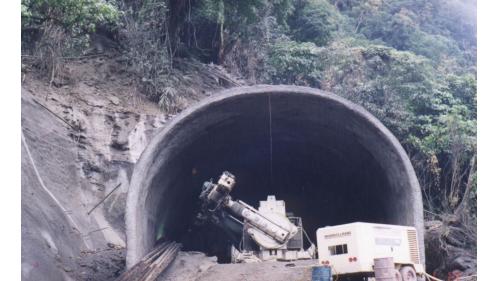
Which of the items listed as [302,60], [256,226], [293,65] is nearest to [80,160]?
[256,226]

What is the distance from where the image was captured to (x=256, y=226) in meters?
10.3

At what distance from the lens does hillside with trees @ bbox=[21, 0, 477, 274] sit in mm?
11849

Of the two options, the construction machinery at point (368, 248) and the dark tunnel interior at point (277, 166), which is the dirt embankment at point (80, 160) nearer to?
the dark tunnel interior at point (277, 166)

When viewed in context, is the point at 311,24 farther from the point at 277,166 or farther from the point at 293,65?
the point at 277,166

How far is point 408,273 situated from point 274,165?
5.33 metres

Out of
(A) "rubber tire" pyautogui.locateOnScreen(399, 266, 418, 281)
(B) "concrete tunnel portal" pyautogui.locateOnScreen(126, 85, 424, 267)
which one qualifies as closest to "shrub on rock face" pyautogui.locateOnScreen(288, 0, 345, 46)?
(B) "concrete tunnel portal" pyautogui.locateOnScreen(126, 85, 424, 267)

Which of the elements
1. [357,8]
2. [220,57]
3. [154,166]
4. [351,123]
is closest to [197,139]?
[154,166]

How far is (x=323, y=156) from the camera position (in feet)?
37.5

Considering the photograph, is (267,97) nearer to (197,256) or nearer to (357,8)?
(197,256)

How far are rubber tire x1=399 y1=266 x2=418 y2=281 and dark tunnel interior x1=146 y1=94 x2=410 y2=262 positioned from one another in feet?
2.91

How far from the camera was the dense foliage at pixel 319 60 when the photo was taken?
1345 centimetres

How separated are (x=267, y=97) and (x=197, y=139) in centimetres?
165

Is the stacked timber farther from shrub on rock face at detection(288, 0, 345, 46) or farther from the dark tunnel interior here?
shrub on rock face at detection(288, 0, 345, 46)

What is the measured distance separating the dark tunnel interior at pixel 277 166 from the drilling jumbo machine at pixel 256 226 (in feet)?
2.46
